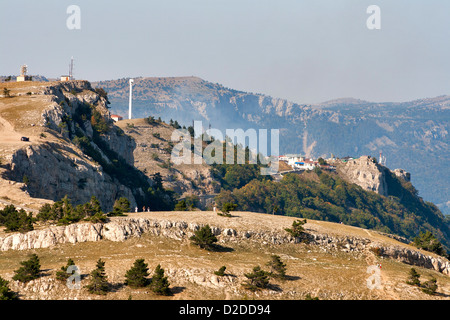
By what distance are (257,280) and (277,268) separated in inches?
197

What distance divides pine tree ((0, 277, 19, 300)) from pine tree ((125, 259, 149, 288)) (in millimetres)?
11740

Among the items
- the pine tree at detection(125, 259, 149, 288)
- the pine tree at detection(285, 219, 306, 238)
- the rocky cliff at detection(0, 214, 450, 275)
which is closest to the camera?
the pine tree at detection(125, 259, 149, 288)

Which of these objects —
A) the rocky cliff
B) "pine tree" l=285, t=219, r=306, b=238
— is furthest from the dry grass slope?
"pine tree" l=285, t=219, r=306, b=238

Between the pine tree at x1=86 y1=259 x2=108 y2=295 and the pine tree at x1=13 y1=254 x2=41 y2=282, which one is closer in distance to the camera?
the pine tree at x1=86 y1=259 x2=108 y2=295

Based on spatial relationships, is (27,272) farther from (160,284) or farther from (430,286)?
(430,286)

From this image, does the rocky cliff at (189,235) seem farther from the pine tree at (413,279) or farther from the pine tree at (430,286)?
the pine tree at (430,286)

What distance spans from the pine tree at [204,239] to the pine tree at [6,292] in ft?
87.6

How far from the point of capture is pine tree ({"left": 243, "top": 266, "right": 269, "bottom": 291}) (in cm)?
6700

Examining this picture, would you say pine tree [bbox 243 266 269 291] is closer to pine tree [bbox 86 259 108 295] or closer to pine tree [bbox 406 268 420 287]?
pine tree [bbox 86 259 108 295]

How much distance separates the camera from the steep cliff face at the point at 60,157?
122 meters

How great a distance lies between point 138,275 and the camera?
6394cm

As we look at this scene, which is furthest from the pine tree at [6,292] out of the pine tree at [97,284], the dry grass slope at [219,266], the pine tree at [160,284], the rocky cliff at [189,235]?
the rocky cliff at [189,235]
